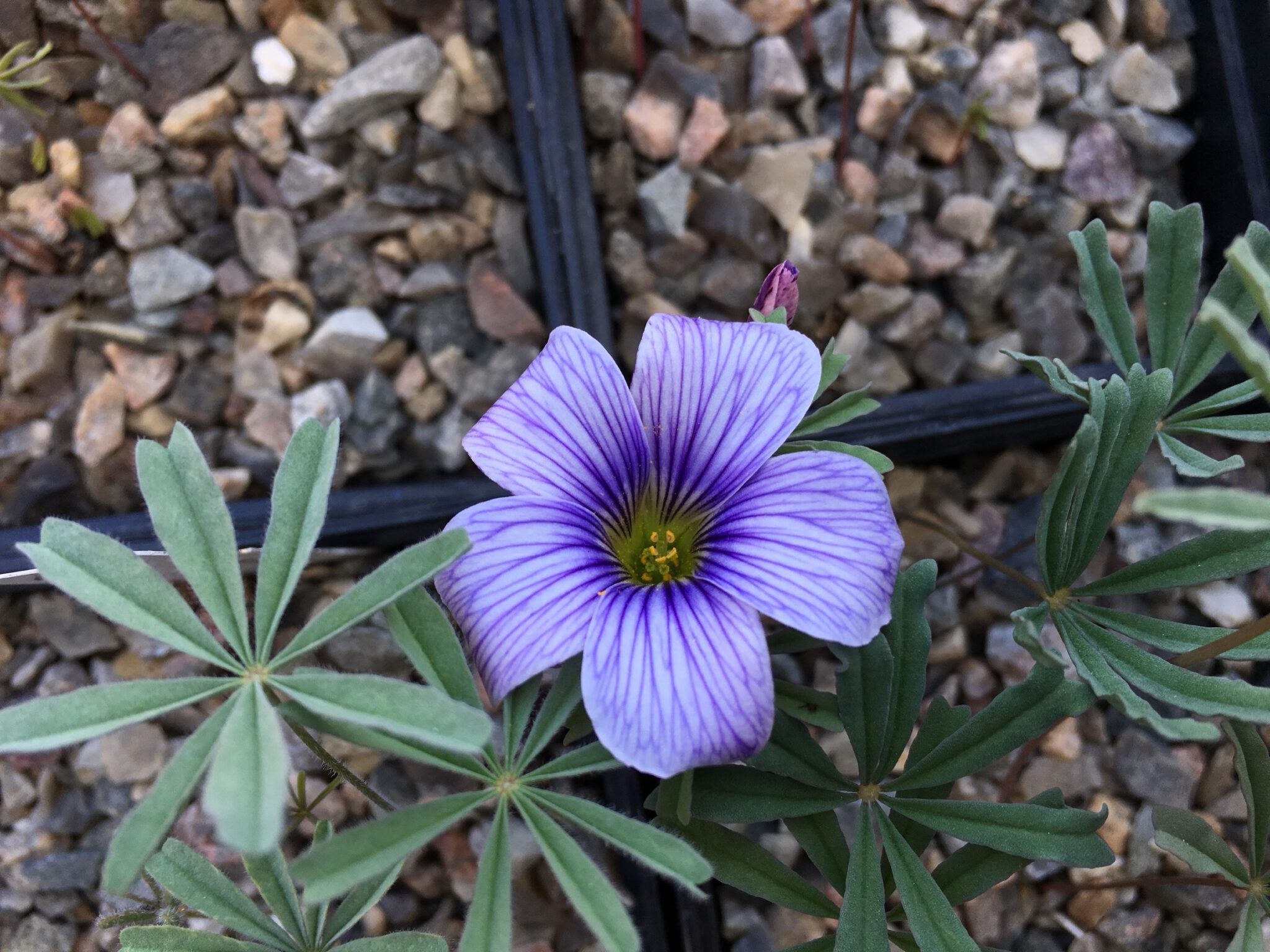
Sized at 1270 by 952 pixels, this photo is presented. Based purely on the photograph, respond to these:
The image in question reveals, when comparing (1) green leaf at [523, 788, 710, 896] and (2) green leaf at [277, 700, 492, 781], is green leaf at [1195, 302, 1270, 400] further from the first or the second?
(2) green leaf at [277, 700, 492, 781]

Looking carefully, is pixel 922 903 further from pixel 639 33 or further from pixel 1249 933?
pixel 639 33

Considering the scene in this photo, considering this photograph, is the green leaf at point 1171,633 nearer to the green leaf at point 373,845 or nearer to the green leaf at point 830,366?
the green leaf at point 830,366

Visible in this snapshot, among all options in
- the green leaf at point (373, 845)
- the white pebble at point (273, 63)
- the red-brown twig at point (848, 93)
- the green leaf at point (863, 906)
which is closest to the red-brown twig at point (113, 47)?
the white pebble at point (273, 63)

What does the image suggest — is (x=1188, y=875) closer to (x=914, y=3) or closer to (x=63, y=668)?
(x=914, y=3)

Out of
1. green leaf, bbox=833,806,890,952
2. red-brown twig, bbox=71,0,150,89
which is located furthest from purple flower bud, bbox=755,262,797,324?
red-brown twig, bbox=71,0,150,89

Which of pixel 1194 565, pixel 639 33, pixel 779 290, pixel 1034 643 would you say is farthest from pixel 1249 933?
pixel 639 33

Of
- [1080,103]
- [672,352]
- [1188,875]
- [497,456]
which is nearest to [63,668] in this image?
[497,456]
